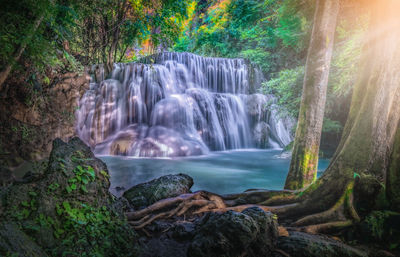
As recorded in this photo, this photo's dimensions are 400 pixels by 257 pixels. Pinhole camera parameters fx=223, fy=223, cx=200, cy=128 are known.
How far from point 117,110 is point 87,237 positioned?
12250mm

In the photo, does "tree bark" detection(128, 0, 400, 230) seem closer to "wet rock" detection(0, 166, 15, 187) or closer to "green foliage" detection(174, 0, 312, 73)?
"wet rock" detection(0, 166, 15, 187)

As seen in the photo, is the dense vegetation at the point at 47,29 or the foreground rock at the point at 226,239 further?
the dense vegetation at the point at 47,29

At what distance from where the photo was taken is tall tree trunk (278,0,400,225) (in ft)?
10.0

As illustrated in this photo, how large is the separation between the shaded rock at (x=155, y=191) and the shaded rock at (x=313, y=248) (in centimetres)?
244

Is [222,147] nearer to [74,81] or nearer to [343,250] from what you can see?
[74,81]

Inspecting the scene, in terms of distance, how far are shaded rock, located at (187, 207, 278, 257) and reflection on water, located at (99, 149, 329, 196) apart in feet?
12.6

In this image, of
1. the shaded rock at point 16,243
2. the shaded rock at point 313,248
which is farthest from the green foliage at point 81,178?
the shaded rock at point 313,248

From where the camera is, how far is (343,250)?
8.16 feet

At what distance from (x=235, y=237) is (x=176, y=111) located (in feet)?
40.7

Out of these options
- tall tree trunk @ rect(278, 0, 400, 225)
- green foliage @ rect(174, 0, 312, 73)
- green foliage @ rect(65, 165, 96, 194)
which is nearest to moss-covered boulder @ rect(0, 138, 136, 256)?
green foliage @ rect(65, 165, 96, 194)

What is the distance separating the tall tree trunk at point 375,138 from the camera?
10.0ft

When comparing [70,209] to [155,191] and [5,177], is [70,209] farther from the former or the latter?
[5,177]

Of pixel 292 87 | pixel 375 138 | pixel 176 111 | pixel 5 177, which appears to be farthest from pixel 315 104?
pixel 176 111

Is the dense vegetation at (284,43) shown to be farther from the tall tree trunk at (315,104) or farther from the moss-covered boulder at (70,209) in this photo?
the moss-covered boulder at (70,209)
